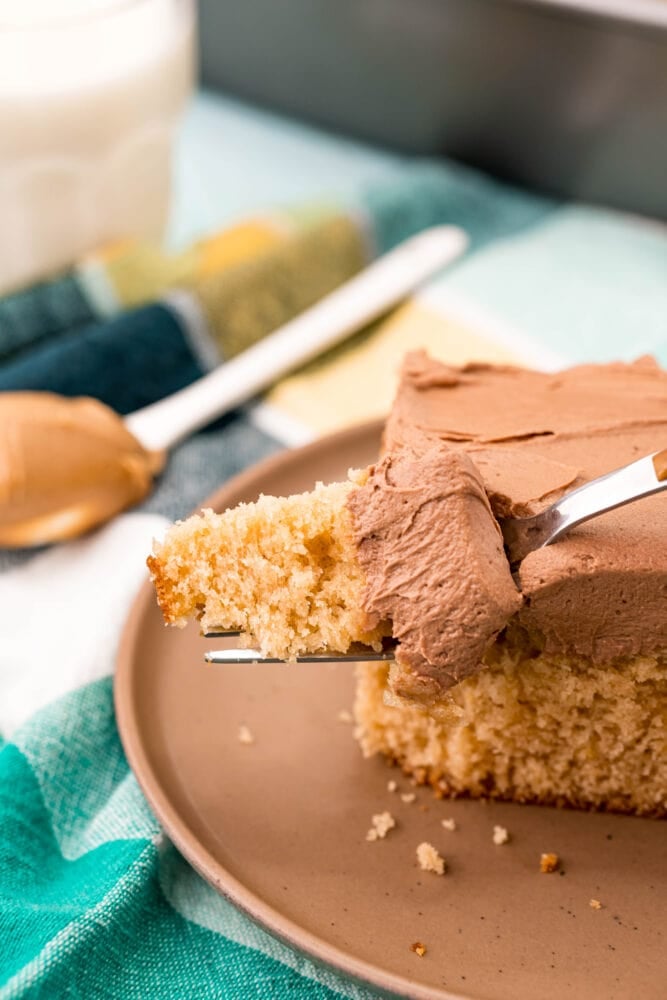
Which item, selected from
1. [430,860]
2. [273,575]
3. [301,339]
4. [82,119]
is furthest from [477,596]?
[82,119]

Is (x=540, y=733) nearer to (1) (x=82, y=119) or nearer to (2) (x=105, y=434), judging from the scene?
(2) (x=105, y=434)

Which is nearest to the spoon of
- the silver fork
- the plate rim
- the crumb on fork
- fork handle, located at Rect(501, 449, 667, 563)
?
the plate rim

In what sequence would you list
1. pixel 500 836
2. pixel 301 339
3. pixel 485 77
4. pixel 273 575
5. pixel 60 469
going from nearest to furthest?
pixel 273 575 → pixel 500 836 → pixel 60 469 → pixel 301 339 → pixel 485 77

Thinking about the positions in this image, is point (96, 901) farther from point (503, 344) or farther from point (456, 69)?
point (456, 69)

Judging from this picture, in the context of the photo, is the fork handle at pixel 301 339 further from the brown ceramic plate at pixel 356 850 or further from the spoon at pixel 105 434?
the brown ceramic plate at pixel 356 850

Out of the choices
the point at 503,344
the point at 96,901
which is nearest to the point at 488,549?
the point at 96,901

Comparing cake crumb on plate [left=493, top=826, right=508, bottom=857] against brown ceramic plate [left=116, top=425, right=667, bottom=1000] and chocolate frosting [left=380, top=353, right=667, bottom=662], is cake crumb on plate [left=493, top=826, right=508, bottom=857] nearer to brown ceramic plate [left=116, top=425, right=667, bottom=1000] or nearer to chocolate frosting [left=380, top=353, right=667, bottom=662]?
brown ceramic plate [left=116, top=425, right=667, bottom=1000]

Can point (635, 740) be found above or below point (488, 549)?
below
